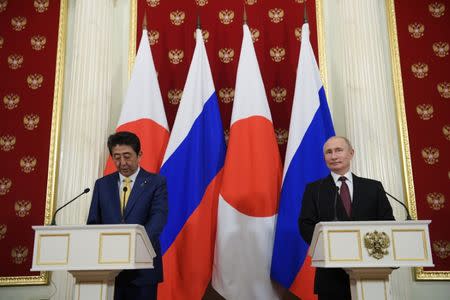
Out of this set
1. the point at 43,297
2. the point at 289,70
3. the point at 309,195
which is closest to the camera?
the point at 309,195

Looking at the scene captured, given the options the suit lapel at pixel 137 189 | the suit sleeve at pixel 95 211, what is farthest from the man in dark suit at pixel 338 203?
the suit sleeve at pixel 95 211

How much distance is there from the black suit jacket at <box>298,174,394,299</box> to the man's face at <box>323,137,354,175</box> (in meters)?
0.08

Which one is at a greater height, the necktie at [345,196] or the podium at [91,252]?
the necktie at [345,196]

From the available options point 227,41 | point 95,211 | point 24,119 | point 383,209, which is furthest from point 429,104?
point 24,119

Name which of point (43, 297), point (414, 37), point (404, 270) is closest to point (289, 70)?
point (414, 37)

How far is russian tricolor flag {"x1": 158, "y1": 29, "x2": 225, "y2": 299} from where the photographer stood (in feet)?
11.9

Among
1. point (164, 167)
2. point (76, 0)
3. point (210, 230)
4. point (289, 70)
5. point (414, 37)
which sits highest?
point (76, 0)

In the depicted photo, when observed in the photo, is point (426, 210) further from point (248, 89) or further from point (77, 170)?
point (77, 170)

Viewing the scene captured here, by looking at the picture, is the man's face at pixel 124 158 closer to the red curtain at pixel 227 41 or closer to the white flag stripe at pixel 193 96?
the white flag stripe at pixel 193 96

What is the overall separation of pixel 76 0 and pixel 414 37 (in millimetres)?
3119

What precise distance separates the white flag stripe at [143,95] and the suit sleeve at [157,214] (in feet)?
4.54

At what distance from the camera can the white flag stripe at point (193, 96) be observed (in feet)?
12.8

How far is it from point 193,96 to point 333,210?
72.7 inches

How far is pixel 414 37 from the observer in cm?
450
